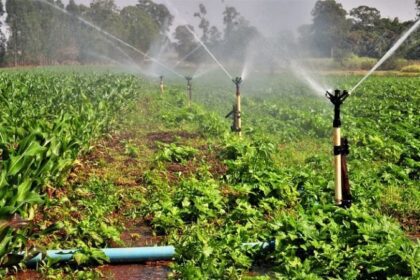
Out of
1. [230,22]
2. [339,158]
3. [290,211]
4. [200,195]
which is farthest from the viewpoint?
[230,22]

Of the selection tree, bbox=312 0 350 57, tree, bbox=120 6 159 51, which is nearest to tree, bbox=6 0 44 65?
tree, bbox=120 6 159 51

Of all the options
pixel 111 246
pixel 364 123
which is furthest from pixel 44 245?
pixel 364 123

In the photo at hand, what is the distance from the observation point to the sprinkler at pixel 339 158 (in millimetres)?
5910

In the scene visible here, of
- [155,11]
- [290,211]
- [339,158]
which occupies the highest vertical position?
[155,11]

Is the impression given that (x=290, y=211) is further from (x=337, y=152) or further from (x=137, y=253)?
(x=137, y=253)

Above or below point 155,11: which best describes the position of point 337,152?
below

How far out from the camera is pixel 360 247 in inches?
186

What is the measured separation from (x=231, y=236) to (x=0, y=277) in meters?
2.14

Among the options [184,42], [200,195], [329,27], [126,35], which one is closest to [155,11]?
[184,42]

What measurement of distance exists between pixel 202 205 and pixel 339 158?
1702 mm

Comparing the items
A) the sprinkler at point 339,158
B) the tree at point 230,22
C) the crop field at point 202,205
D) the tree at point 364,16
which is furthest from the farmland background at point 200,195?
the tree at point 364,16

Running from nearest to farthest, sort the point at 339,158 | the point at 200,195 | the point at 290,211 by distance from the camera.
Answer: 1. the point at 339,158
2. the point at 290,211
3. the point at 200,195

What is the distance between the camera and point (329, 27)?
7556 centimetres

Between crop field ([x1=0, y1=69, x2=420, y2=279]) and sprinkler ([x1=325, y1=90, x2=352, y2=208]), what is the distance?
304 mm
